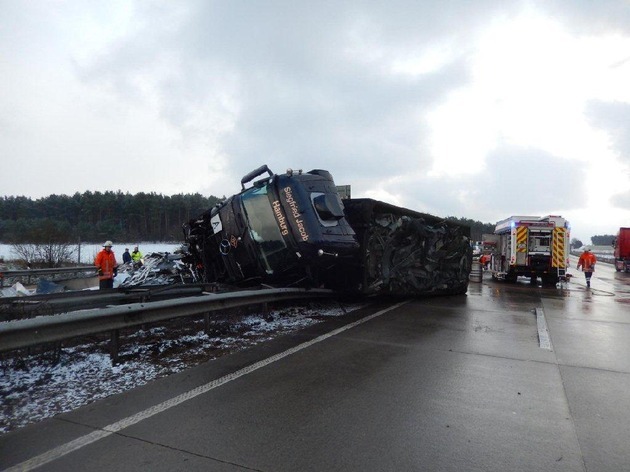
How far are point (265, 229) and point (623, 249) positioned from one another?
105 ft

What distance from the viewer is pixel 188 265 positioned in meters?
11.7

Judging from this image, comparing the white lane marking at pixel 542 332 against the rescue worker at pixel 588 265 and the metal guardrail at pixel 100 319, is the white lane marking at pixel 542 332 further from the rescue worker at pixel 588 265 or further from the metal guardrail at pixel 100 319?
the rescue worker at pixel 588 265

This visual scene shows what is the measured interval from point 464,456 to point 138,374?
132 inches

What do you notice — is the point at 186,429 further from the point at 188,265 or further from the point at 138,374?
the point at 188,265

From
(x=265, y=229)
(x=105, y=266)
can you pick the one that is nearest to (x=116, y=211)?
(x=105, y=266)

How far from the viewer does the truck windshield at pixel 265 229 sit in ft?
25.4

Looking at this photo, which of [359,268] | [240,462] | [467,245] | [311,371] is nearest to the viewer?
[240,462]

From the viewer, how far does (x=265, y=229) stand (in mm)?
7855

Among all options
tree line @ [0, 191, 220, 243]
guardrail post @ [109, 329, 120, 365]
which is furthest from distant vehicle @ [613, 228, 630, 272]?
tree line @ [0, 191, 220, 243]

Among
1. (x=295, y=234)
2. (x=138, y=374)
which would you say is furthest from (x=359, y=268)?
(x=138, y=374)

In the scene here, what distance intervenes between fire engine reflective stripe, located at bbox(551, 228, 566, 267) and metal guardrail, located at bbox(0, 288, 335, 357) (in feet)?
49.0

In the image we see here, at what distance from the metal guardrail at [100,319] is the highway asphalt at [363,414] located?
883mm

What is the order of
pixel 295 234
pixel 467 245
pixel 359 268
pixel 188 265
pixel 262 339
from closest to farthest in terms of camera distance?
pixel 262 339, pixel 295 234, pixel 359 268, pixel 188 265, pixel 467 245

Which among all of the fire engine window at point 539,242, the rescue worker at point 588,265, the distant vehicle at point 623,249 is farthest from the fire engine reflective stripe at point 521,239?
the distant vehicle at point 623,249
